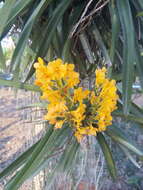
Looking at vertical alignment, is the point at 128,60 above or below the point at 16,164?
above

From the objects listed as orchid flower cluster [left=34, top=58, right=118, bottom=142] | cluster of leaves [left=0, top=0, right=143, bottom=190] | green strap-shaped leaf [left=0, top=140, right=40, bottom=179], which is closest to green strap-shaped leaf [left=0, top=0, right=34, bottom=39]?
cluster of leaves [left=0, top=0, right=143, bottom=190]

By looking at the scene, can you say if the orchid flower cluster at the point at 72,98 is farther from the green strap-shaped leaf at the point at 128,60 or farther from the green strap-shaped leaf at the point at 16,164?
the green strap-shaped leaf at the point at 16,164

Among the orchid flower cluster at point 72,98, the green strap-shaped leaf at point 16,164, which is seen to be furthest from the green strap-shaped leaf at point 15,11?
the green strap-shaped leaf at point 16,164

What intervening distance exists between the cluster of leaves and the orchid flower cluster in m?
0.04

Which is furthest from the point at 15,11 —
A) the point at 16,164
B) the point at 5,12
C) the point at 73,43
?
the point at 16,164

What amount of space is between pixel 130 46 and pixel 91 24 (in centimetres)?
20

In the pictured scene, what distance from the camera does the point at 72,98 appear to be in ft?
1.59

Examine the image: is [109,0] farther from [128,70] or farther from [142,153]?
[142,153]

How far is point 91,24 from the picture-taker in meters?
0.67

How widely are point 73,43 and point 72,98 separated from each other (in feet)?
0.79

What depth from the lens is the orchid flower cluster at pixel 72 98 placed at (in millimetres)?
436

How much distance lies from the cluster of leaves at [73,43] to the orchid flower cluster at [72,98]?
39 mm

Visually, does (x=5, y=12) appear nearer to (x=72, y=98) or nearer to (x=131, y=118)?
(x=72, y=98)

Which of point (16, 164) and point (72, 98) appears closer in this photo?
point (72, 98)
